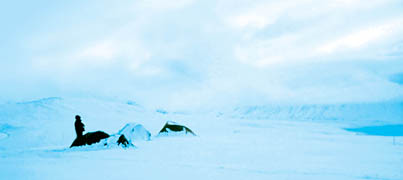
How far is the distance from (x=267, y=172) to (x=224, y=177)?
1291mm

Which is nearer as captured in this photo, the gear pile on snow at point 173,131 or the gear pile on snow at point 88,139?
the gear pile on snow at point 88,139

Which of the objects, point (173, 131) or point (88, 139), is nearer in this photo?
point (88, 139)

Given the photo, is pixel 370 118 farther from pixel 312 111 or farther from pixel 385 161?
pixel 385 161

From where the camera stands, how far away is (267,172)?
25.3ft

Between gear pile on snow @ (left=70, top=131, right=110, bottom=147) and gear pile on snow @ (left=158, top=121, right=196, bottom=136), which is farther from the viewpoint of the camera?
gear pile on snow @ (left=158, top=121, right=196, bottom=136)

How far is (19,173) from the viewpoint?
23.2 feet

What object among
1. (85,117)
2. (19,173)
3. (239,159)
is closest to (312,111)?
(85,117)

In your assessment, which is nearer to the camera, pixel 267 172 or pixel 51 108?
pixel 267 172

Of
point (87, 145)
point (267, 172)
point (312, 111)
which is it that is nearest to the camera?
point (267, 172)

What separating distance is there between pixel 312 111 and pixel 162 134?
5837 cm

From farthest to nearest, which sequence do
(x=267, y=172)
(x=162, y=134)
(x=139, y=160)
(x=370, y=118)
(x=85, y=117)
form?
(x=370, y=118) < (x=85, y=117) < (x=162, y=134) < (x=139, y=160) < (x=267, y=172)

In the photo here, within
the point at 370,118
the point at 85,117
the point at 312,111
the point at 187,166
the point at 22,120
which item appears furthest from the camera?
the point at 312,111

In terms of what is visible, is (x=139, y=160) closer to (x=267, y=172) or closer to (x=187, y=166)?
(x=187, y=166)

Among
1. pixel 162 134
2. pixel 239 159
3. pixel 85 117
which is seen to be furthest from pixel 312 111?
pixel 239 159
